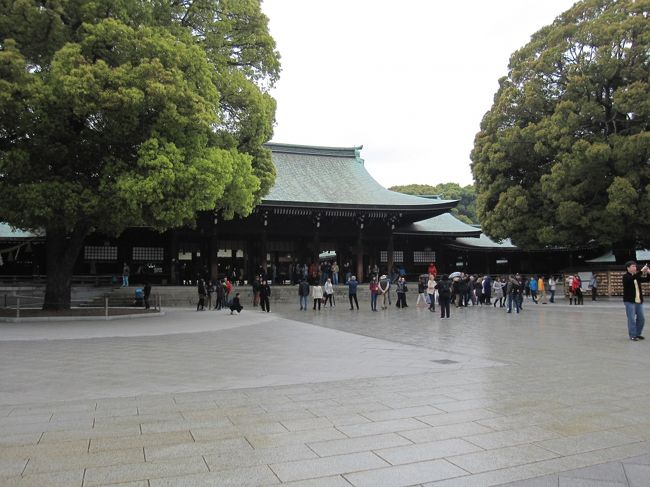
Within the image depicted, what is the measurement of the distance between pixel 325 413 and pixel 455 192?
225 feet

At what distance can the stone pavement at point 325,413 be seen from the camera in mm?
3697

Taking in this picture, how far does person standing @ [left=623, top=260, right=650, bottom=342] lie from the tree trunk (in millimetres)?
15550

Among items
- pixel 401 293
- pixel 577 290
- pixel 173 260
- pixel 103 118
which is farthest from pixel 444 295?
pixel 173 260

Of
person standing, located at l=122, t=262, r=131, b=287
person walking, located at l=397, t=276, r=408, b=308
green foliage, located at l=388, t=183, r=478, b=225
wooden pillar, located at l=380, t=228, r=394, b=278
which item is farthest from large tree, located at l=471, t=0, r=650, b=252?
green foliage, located at l=388, t=183, r=478, b=225

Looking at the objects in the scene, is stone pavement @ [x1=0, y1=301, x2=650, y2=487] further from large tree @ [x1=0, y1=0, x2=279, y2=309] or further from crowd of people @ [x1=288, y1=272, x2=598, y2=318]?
crowd of people @ [x1=288, y1=272, x2=598, y2=318]

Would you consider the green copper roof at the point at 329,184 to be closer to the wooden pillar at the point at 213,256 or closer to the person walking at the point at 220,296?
the wooden pillar at the point at 213,256

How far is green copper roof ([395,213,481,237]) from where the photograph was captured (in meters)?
32.8

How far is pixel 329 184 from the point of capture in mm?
33531

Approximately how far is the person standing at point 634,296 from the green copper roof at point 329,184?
1848cm

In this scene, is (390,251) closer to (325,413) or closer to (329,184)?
(329,184)

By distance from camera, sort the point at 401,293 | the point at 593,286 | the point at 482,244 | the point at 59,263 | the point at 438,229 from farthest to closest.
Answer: the point at 482,244, the point at 438,229, the point at 593,286, the point at 401,293, the point at 59,263

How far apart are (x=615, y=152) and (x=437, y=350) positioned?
61.2 feet

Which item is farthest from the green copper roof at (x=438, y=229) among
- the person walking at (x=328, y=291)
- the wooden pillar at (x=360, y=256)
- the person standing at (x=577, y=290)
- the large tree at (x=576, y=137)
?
the person standing at (x=577, y=290)

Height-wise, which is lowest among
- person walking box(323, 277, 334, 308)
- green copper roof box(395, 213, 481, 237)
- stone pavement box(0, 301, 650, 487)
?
stone pavement box(0, 301, 650, 487)
